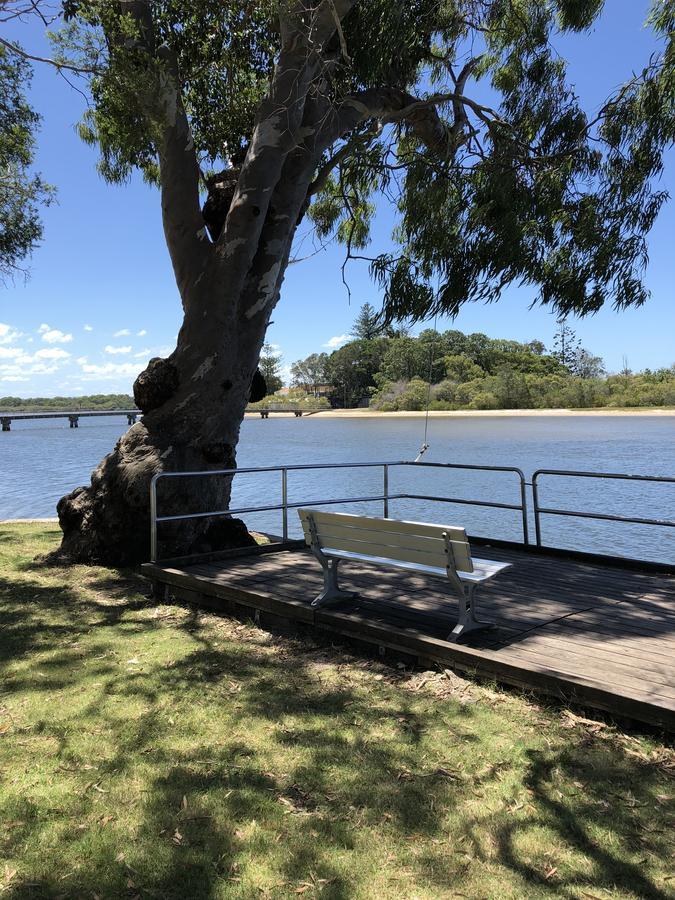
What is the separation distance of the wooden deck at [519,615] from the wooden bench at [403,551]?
0.20 m

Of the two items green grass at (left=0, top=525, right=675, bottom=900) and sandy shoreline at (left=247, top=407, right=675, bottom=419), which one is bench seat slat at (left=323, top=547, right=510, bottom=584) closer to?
green grass at (left=0, top=525, right=675, bottom=900)

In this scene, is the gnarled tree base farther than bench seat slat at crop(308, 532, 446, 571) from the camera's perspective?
Yes

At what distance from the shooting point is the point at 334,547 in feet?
16.5

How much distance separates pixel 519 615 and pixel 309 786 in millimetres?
2379

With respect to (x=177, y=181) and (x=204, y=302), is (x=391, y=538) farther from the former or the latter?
(x=177, y=181)

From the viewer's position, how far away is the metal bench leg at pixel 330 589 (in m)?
5.09

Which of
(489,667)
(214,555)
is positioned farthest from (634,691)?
(214,555)

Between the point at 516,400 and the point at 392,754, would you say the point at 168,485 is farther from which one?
the point at 516,400

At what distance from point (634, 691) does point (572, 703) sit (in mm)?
324

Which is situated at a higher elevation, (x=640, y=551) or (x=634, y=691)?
(x=634, y=691)

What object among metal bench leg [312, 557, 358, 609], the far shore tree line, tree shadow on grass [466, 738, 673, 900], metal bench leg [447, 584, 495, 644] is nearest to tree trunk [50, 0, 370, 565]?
metal bench leg [312, 557, 358, 609]

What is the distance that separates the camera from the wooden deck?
3664 millimetres

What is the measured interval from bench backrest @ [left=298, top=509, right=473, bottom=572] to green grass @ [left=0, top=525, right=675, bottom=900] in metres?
0.72

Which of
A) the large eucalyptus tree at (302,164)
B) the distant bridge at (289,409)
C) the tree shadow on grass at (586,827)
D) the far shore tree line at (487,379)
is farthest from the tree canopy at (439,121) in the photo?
the distant bridge at (289,409)
